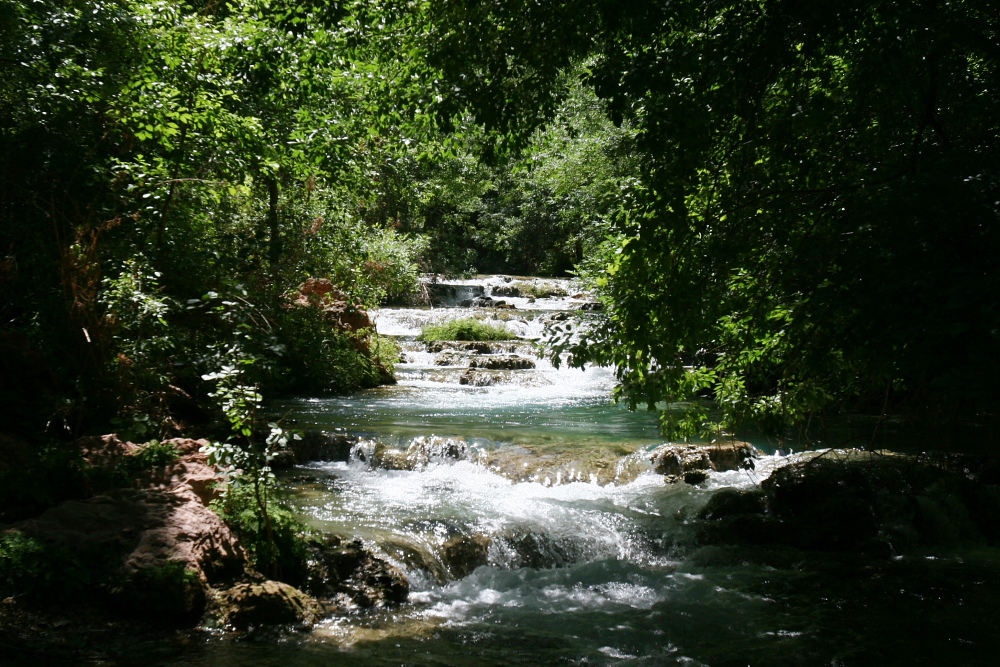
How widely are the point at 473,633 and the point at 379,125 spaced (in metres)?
4.43

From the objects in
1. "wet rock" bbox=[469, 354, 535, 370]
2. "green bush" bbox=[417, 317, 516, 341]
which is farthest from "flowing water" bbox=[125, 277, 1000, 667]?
"green bush" bbox=[417, 317, 516, 341]

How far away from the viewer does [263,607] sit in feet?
15.3

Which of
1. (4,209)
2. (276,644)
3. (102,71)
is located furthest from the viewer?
(4,209)

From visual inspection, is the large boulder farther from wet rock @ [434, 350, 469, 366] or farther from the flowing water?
wet rock @ [434, 350, 469, 366]

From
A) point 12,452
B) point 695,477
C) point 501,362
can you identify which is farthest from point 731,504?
point 501,362

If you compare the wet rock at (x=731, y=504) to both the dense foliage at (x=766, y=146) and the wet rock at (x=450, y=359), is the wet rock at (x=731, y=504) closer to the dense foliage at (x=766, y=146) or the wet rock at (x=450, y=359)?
the dense foliage at (x=766, y=146)

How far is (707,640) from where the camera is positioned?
16.0ft

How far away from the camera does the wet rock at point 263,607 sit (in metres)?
4.57

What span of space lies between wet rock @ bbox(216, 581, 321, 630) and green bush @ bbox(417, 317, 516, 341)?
14.3 meters

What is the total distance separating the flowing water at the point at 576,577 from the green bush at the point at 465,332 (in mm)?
8289

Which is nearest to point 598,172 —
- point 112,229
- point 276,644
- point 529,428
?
point 529,428

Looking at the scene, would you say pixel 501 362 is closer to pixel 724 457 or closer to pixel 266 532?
pixel 724 457

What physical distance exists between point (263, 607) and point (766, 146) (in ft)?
15.2

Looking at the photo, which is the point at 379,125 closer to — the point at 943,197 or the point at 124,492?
the point at 124,492
